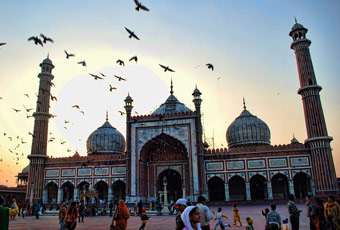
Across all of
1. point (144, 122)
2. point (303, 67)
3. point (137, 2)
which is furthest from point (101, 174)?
point (137, 2)

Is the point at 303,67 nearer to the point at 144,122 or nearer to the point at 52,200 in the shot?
the point at 144,122

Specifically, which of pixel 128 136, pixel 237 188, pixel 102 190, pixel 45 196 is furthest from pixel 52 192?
pixel 237 188

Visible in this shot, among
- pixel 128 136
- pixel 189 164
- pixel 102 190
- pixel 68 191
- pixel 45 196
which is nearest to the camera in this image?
pixel 189 164

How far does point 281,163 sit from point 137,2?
23.0 metres

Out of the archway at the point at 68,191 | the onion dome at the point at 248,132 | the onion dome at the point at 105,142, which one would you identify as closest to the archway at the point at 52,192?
the archway at the point at 68,191

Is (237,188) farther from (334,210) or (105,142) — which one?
(334,210)

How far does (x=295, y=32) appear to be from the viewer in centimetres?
2895

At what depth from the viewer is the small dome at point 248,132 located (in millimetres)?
33469

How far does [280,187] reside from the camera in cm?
2842

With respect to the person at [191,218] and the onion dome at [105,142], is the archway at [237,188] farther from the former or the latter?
the person at [191,218]

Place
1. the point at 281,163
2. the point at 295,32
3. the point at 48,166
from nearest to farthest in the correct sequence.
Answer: the point at 281,163 → the point at 295,32 → the point at 48,166

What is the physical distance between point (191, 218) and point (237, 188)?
27379 millimetres

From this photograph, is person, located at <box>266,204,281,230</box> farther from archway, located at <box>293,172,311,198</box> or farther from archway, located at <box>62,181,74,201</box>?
archway, located at <box>62,181,74,201</box>

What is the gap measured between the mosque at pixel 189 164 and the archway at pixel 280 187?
92 millimetres
